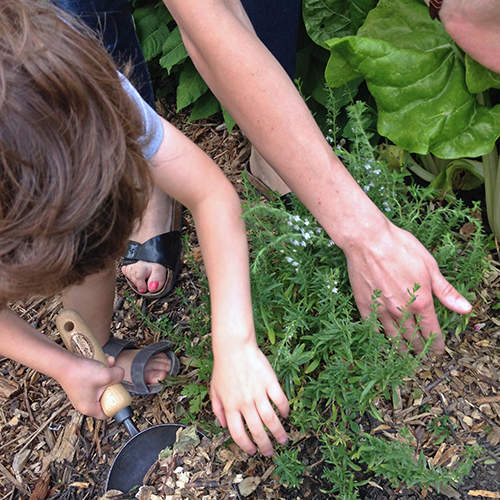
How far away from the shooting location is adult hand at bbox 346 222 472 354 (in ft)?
Result: 3.86

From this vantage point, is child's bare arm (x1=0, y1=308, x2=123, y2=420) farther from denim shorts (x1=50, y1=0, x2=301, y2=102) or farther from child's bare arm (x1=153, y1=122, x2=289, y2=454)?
denim shorts (x1=50, y1=0, x2=301, y2=102)

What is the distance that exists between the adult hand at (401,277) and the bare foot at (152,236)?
1.00 metres

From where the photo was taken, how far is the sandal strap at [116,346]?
1.78 m

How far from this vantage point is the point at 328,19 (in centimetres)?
188

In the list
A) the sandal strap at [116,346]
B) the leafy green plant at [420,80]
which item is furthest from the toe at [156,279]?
the leafy green plant at [420,80]

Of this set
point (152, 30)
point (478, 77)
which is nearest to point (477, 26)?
point (478, 77)

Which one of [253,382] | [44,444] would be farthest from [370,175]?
[44,444]

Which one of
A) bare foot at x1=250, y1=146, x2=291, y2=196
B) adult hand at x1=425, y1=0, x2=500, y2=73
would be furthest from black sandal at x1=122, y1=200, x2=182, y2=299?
adult hand at x1=425, y1=0, x2=500, y2=73

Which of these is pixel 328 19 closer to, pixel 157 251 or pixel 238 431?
pixel 157 251

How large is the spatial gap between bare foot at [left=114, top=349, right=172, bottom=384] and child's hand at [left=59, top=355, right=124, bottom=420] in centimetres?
28

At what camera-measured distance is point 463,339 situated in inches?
58.7

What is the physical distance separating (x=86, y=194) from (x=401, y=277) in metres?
0.77

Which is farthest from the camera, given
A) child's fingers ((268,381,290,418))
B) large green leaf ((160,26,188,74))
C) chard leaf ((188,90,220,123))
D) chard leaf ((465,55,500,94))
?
chard leaf ((188,90,220,123))

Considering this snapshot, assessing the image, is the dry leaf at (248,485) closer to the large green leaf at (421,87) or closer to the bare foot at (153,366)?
the bare foot at (153,366)
